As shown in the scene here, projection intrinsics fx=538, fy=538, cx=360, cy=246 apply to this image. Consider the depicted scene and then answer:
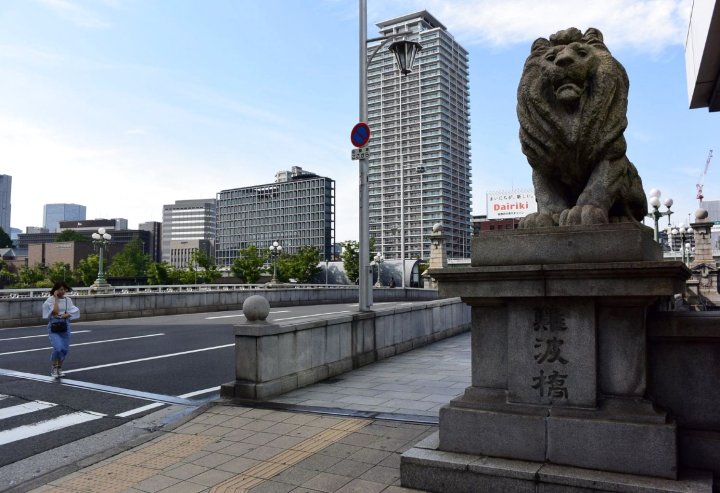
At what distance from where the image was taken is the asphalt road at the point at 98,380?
6.59 meters

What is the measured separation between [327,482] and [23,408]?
5.26m

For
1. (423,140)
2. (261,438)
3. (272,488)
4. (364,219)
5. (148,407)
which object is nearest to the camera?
(272,488)

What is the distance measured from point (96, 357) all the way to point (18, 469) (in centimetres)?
707

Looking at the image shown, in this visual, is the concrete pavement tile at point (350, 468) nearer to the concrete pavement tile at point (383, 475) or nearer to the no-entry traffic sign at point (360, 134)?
the concrete pavement tile at point (383, 475)

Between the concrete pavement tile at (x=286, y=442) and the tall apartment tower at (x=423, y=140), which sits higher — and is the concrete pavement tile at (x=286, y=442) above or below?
below

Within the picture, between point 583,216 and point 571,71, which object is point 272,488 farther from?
point 571,71

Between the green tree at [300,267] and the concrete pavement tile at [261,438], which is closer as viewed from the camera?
the concrete pavement tile at [261,438]

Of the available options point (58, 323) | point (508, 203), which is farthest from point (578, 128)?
point (508, 203)

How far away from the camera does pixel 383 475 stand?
4535 mm

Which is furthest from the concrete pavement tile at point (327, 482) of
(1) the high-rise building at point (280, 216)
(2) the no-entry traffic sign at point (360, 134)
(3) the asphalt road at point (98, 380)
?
(1) the high-rise building at point (280, 216)

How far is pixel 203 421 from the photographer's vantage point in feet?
21.6

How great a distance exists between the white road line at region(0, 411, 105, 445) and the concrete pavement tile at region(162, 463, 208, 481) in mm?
2383

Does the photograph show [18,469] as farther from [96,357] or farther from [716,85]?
[716,85]

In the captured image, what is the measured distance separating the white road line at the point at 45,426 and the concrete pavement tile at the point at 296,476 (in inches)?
138
